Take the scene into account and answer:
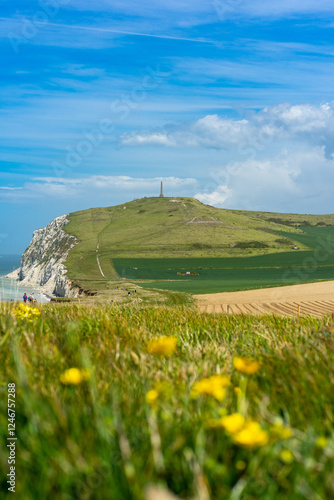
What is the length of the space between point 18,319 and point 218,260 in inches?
5261

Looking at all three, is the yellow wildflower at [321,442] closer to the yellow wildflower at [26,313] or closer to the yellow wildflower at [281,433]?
the yellow wildflower at [281,433]

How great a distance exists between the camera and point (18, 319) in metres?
6.14

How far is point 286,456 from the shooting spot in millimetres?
2129

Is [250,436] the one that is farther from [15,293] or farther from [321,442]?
[15,293]

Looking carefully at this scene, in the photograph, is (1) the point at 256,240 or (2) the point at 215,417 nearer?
(2) the point at 215,417

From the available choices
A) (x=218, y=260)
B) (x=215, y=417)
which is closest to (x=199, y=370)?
(x=215, y=417)

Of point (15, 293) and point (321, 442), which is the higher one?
point (321, 442)

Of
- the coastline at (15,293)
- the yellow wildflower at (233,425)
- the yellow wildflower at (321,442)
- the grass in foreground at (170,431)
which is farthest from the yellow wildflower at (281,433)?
the coastline at (15,293)

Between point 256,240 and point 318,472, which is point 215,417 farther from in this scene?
point 256,240

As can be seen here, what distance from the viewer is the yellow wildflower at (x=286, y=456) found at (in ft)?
6.98

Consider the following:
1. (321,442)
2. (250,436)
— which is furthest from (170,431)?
(321,442)
